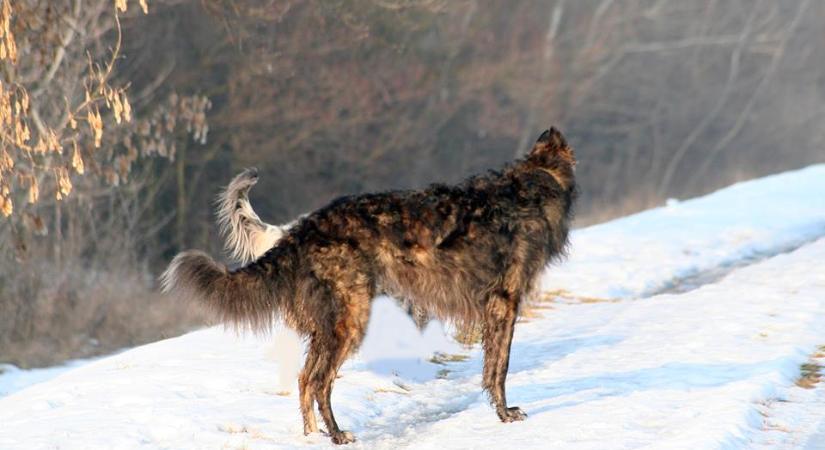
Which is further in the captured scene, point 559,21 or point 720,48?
point 720,48

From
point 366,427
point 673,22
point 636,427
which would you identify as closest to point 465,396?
point 366,427

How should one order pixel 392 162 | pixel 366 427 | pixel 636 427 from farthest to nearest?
pixel 392 162 → pixel 366 427 → pixel 636 427

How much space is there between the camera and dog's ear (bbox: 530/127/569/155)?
845cm

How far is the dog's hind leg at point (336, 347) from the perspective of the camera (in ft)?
23.8

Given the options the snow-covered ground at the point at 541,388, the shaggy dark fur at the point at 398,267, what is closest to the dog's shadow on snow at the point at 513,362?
the snow-covered ground at the point at 541,388

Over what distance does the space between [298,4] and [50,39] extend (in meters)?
12.8

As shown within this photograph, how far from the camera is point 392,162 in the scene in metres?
26.6

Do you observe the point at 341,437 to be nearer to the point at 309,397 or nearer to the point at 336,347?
the point at 309,397

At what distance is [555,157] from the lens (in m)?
8.45

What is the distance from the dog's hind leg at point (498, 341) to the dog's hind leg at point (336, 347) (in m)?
0.99

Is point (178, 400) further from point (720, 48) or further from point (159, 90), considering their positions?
point (720, 48)

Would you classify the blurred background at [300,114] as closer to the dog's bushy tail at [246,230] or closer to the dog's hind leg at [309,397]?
the dog's bushy tail at [246,230]

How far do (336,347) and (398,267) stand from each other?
2.24 feet

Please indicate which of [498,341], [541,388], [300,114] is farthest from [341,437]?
[300,114]
